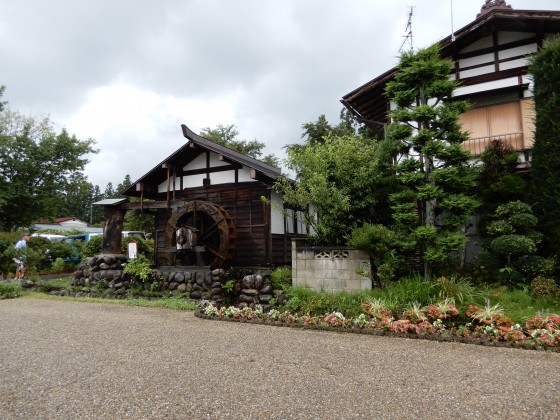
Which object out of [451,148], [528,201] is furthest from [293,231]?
[528,201]

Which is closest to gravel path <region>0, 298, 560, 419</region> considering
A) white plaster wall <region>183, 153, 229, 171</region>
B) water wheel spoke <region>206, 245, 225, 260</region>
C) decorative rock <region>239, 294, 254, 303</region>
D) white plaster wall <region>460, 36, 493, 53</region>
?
decorative rock <region>239, 294, 254, 303</region>

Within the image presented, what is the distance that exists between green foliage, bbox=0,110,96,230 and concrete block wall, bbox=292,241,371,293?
15.3 metres

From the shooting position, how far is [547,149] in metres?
7.25

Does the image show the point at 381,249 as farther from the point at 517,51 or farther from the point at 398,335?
the point at 517,51

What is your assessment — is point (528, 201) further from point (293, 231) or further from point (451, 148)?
Answer: point (293, 231)

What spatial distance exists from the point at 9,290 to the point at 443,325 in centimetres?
1124

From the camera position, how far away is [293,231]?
11922 mm

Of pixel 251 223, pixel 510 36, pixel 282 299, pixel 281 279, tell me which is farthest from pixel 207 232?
pixel 510 36

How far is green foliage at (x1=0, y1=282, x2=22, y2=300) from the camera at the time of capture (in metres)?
9.64

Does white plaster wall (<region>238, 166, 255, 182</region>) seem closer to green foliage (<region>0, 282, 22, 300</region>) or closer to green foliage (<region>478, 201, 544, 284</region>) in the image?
green foliage (<region>478, 201, 544, 284</region>)

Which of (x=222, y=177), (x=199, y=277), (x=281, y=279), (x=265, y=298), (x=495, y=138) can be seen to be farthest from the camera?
(x=222, y=177)

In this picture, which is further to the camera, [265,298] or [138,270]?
[138,270]

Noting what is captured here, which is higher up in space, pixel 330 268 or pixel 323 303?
pixel 330 268

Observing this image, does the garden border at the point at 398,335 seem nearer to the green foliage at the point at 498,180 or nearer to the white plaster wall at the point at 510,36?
the green foliage at the point at 498,180
